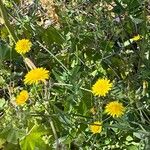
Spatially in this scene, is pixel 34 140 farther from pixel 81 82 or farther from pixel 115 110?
pixel 115 110

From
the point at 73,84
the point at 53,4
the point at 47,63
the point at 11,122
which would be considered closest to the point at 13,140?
the point at 11,122

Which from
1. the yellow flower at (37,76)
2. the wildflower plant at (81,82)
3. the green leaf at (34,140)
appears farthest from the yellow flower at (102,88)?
the green leaf at (34,140)

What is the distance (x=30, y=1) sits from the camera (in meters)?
3.37

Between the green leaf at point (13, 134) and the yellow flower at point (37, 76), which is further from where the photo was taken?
the green leaf at point (13, 134)

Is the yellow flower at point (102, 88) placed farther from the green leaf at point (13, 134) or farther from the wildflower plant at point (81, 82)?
the green leaf at point (13, 134)

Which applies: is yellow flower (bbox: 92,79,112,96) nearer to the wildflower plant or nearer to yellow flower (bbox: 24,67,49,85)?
the wildflower plant

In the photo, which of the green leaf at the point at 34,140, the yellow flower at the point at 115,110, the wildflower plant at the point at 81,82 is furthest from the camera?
the green leaf at the point at 34,140

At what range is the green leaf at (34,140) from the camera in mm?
2076

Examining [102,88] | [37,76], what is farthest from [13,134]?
[102,88]

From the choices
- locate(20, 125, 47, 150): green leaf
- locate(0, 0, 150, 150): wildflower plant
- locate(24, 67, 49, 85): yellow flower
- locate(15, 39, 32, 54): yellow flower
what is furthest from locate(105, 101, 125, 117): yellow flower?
locate(15, 39, 32, 54): yellow flower

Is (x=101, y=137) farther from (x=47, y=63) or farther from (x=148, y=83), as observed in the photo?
(x=47, y=63)

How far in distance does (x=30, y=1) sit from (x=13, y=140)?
4.77 ft

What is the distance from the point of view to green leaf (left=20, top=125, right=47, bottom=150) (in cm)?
208

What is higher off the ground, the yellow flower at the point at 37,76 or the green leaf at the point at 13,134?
the yellow flower at the point at 37,76
